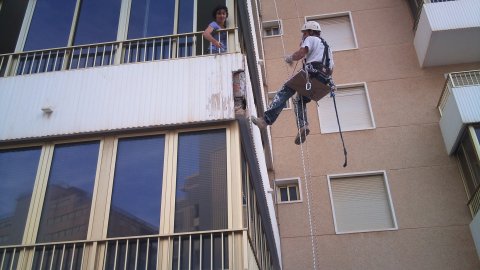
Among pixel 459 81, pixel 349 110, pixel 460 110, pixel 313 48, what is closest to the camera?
pixel 313 48

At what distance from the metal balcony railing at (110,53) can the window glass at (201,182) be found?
1.60 meters

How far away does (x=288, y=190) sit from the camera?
14742 mm

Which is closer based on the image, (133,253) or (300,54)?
(133,253)

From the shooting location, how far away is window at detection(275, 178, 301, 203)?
47.8ft

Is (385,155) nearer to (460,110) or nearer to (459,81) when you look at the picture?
(460,110)

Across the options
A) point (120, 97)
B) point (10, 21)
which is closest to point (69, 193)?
point (120, 97)

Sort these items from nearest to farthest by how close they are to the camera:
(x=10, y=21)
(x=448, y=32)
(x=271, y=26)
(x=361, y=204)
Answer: (x=10, y=21), (x=361, y=204), (x=448, y=32), (x=271, y=26)

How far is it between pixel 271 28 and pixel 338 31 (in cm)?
231

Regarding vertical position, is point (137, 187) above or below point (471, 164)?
below

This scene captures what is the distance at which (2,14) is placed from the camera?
921 centimetres

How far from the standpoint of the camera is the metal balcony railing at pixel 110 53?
822 centimetres

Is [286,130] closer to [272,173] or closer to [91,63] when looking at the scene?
[272,173]

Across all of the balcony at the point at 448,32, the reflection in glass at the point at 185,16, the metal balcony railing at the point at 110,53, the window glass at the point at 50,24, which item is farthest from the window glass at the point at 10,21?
the balcony at the point at 448,32

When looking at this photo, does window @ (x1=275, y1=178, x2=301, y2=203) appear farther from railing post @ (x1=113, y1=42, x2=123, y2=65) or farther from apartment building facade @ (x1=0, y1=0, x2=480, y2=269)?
railing post @ (x1=113, y1=42, x2=123, y2=65)
